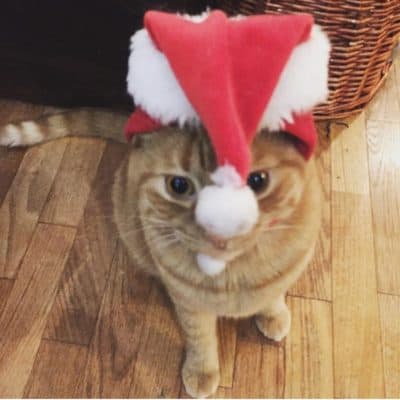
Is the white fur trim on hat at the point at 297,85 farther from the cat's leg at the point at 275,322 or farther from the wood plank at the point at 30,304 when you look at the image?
the wood plank at the point at 30,304

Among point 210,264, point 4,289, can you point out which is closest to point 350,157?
point 210,264

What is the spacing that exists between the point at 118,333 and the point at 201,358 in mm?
221

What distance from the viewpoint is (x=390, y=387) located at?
1.06 m

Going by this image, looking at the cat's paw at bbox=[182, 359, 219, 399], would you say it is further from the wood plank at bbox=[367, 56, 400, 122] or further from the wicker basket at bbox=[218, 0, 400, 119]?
the wood plank at bbox=[367, 56, 400, 122]

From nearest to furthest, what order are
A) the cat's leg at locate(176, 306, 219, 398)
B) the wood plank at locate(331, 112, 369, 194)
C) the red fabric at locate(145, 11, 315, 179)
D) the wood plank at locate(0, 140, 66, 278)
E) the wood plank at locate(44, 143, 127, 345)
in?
the red fabric at locate(145, 11, 315, 179) < the cat's leg at locate(176, 306, 219, 398) < the wood plank at locate(44, 143, 127, 345) < the wood plank at locate(0, 140, 66, 278) < the wood plank at locate(331, 112, 369, 194)

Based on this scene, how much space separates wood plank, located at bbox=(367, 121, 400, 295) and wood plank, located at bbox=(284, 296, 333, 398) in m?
0.18

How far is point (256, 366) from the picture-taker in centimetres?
109

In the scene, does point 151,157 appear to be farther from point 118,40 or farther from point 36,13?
point 36,13

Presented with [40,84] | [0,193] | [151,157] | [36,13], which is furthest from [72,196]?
[151,157]

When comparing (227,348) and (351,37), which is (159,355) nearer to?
(227,348)

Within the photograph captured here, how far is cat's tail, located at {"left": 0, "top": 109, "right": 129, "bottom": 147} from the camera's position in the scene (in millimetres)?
1406

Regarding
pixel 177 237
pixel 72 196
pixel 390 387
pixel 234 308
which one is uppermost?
pixel 177 237

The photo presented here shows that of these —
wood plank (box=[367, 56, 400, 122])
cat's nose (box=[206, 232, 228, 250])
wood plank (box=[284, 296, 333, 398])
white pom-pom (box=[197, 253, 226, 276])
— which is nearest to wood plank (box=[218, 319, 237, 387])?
wood plank (box=[284, 296, 333, 398])

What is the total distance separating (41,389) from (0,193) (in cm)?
57
